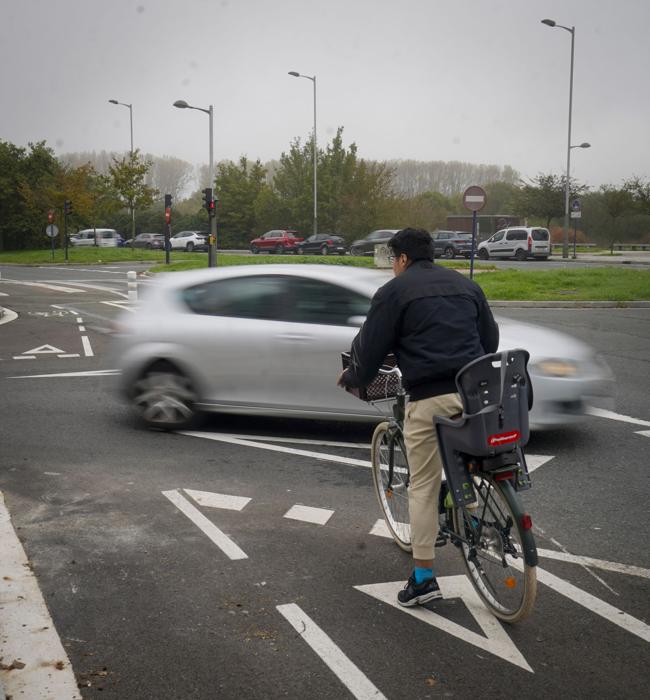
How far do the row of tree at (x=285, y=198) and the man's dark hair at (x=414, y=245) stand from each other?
5110cm

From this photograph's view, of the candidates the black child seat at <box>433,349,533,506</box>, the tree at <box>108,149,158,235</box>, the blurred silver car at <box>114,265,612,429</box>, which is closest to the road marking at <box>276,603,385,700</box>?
the black child seat at <box>433,349,533,506</box>

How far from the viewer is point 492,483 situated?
12.1ft

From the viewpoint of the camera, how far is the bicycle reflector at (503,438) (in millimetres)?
3564

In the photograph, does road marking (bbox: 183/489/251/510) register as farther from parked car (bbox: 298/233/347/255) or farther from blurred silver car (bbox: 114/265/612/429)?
parked car (bbox: 298/233/347/255)

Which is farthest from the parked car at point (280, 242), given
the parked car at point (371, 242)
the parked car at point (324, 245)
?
the parked car at point (371, 242)

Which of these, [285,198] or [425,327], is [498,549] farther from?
[285,198]

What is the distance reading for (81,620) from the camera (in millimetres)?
3814

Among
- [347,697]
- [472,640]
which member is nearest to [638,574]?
[472,640]

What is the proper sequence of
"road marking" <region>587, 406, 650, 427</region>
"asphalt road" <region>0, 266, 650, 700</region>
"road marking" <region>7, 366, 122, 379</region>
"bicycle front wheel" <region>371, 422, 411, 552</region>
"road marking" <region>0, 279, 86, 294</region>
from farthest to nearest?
"road marking" <region>0, 279, 86, 294</region> < "road marking" <region>7, 366, 122, 379</region> < "road marking" <region>587, 406, 650, 427</region> < "bicycle front wheel" <region>371, 422, 411, 552</region> < "asphalt road" <region>0, 266, 650, 700</region>

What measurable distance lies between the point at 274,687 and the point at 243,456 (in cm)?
354

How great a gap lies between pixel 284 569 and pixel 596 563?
5.47 ft

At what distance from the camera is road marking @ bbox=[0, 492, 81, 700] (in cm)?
323

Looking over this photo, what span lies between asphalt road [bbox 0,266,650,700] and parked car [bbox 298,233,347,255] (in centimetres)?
4215

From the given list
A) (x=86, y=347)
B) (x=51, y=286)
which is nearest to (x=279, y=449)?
(x=86, y=347)
